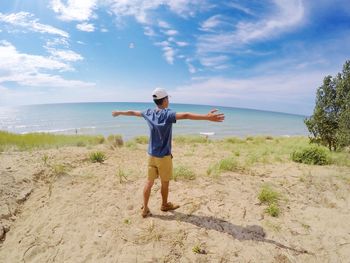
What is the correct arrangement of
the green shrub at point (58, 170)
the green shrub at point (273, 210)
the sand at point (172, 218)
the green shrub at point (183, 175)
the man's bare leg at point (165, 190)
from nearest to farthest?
the sand at point (172, 218) < the man's bare leg at point (165, 190) < the green shrub at point (273, 210) < the green shrub at point (183, 175) < the green shrub at point (58, 170)

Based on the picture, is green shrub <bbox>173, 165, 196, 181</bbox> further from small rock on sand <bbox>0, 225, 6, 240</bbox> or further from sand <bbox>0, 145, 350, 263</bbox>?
small rock on sand <bbox>0, 225, 6, 240</bbox>

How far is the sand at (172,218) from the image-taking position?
12.4ft

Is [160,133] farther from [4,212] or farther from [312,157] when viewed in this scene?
[312,157]

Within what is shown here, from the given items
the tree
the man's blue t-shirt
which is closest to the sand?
the man's blue t-shirt

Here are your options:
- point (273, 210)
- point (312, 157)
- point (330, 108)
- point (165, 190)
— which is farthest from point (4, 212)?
point (330, 108)

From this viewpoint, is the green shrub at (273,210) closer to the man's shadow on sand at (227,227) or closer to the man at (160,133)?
the man's shadow on sand at (227,227)

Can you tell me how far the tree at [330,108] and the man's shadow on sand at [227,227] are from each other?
24.7ft

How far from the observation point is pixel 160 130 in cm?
396

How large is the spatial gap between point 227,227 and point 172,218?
0.95 m

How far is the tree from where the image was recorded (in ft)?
32.2

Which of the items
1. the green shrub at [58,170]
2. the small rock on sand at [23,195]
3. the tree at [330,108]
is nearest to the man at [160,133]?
the small rock on sand at [23,195]

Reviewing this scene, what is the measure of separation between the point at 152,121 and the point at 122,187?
2.42 meters

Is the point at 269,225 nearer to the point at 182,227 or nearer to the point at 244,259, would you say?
the point at 244,259

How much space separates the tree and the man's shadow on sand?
24.7 feet
